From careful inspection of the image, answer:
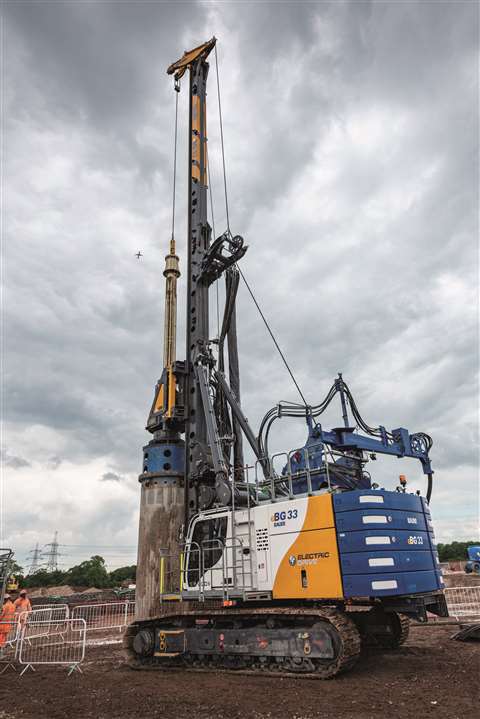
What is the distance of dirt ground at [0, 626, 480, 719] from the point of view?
24.3 feet

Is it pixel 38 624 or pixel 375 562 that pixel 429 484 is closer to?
pixel 375 562

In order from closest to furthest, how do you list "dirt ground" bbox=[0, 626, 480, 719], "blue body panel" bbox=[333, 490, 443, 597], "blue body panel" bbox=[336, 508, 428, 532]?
"dirt ground" bbox=[0, 626, 480, 719]
"blue body panel" bbox=[333, 490, 443, 597]
"blue body panel" bbox=[336, 508, 428, 532]

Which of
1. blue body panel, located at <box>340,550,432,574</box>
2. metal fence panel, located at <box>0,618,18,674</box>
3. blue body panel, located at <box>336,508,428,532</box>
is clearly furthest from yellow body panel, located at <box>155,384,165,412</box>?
blue body panel, located at <box>340,550,432,574</box>

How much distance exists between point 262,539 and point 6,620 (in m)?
6.72

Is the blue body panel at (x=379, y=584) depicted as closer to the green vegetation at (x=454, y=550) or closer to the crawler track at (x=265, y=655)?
the crawler track at (x=265, y=655)

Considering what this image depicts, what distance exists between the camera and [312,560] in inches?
379

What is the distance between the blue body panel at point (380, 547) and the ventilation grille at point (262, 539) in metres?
1.74

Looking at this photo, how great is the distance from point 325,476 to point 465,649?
550 centimetres

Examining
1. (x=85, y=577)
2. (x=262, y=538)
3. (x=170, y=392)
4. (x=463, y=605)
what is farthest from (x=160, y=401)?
(x=85, y=577)

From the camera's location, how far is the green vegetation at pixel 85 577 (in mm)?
46500

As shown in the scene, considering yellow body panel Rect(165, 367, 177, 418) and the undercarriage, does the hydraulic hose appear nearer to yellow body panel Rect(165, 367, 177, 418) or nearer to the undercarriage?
the undercarriage

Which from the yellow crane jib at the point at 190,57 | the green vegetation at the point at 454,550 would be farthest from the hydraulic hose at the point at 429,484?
the green vegetation at the point at 454,550

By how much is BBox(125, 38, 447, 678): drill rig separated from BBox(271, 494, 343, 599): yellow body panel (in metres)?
0.02

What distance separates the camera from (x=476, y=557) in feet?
81.1
